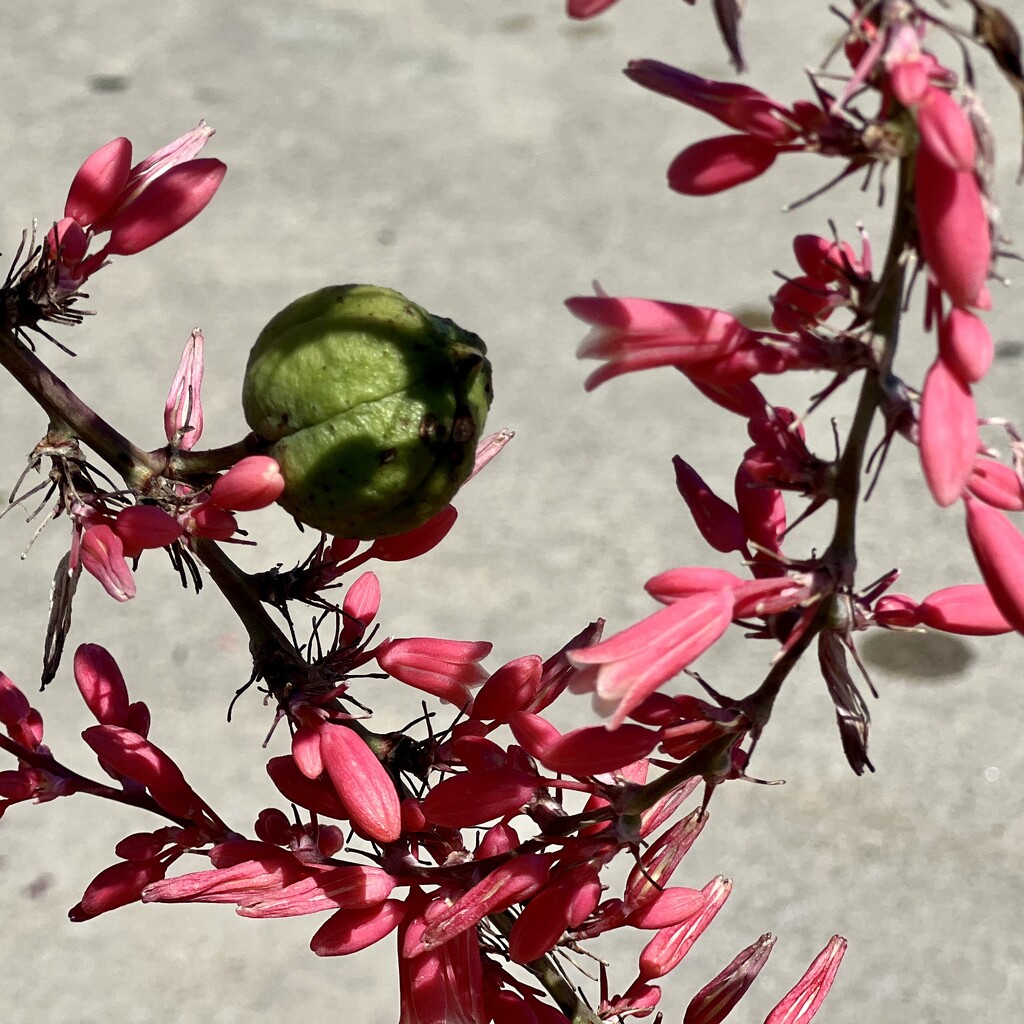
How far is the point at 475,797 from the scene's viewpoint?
1.46ft

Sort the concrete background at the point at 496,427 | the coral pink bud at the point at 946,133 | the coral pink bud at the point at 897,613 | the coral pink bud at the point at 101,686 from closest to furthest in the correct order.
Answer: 1. the coral pink bud at the point at 946,133
2. the coral pink bud at the point at 897,613
3. the coral pink bud at the point at 101,686
4. the concrete background at the point at 496,427

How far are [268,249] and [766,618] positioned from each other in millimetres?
2074

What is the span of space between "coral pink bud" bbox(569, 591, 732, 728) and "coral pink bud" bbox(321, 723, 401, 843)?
4.6 inches

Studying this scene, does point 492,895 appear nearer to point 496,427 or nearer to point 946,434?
point 946,434

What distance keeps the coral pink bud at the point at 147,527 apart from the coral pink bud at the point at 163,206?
0.34 ft

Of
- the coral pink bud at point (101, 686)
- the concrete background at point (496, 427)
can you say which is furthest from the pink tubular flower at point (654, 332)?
the concrete background at point (496, 427)

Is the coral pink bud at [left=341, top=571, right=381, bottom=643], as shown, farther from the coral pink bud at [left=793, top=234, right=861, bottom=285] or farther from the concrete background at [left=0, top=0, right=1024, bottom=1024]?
the concrete background at [left=0, top=0, right=1024, bottom=1024]

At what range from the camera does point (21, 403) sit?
2123mm

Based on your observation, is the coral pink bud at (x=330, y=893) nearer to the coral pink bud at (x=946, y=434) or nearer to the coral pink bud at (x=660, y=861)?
the coral pink bud at (x=660, y=861)

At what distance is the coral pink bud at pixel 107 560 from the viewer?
1.37 ft

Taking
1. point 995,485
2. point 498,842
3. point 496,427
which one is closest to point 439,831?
point 498,842

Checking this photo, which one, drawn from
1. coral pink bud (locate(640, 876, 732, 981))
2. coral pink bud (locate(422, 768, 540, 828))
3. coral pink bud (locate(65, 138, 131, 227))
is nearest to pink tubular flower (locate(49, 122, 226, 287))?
coral pink bud (locate(65, 138, 131, 227))

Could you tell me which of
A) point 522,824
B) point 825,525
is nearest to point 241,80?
point 825,525

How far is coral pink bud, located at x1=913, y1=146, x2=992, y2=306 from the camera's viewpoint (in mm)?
294
